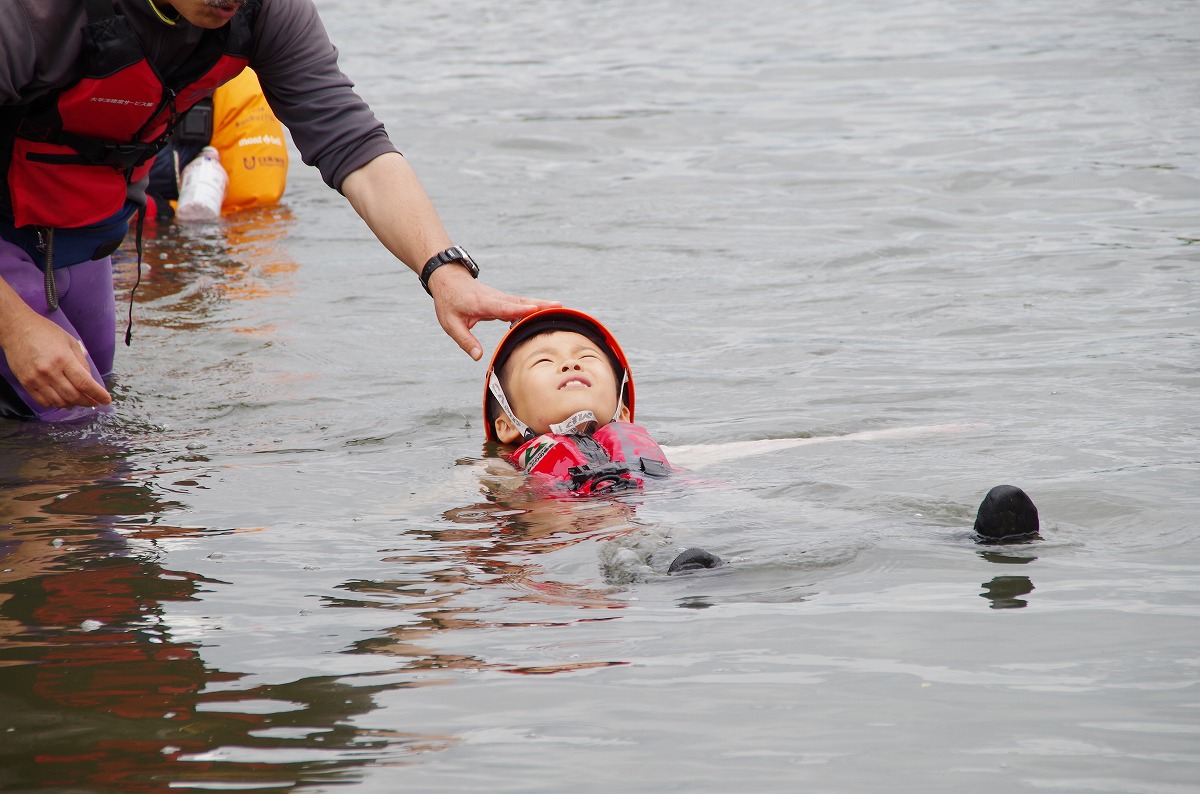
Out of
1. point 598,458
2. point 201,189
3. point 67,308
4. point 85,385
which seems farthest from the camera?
point 201,189

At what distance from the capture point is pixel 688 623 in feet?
9.92

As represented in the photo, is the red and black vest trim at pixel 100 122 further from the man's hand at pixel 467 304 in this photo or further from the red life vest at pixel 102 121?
the man's hand at pixel 467 304

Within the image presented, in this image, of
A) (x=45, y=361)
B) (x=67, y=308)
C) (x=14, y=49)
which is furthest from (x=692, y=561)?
(x=67, y=308)

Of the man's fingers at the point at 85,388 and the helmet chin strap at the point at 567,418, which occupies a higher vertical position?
the man's fingers at the point at 85,388

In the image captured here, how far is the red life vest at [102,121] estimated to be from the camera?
403 centimetres

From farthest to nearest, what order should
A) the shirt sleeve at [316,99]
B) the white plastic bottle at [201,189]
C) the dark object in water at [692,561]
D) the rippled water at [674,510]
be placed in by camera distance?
the white plastic bottle at [201,189] → the shirt sleeve at [316,99] → the dark object in water at [692,561] → the rippled water at [674,510]

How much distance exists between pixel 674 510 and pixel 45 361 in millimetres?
1937

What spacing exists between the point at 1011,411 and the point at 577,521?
2129mm

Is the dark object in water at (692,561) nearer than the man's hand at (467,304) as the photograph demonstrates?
Yes

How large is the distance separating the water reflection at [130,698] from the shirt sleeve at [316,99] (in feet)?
4.82

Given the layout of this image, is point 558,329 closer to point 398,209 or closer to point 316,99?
point 398,209

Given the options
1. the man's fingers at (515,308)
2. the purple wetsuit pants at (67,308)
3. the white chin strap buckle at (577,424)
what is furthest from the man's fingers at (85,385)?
the white chin strap buckle at (577,424)

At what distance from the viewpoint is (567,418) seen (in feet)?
15.9

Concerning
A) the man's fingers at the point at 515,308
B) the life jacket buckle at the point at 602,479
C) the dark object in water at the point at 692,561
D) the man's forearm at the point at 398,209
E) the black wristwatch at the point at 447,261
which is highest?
the man's forearm at the point at 398,209
